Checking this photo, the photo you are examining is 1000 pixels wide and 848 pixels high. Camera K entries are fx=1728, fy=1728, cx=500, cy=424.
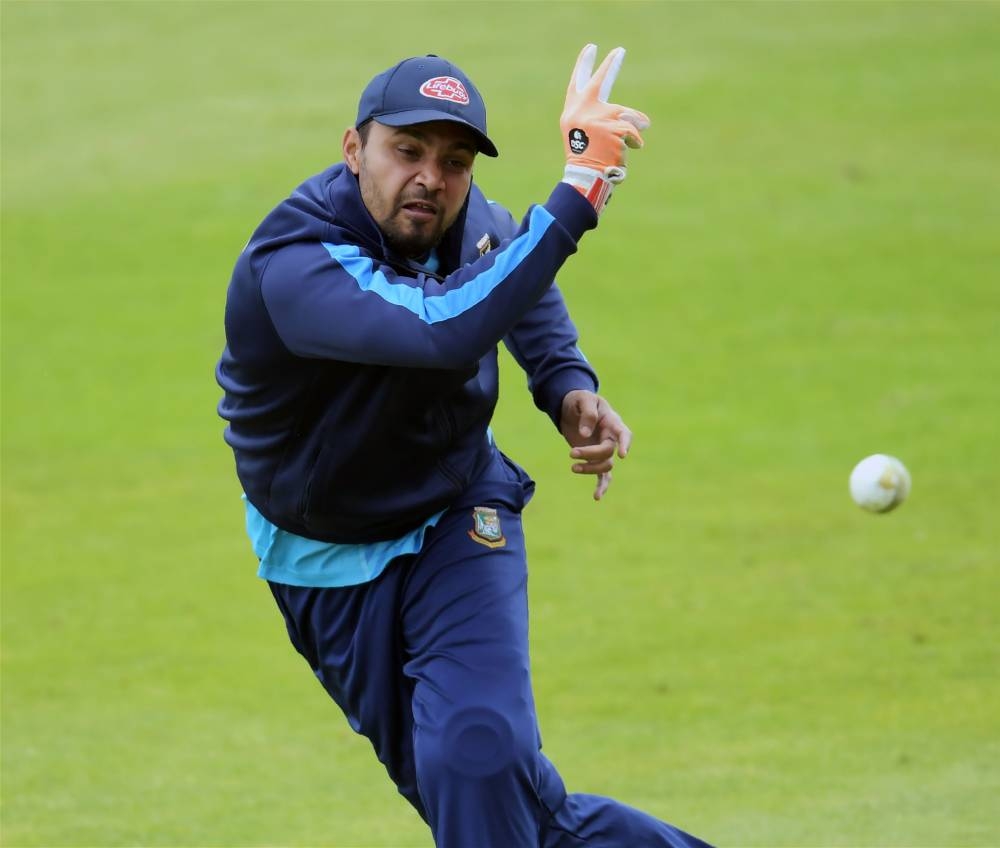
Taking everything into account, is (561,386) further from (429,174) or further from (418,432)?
(429,174)

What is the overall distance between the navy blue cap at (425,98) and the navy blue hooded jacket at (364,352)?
23 centimetres

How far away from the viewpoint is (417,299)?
4332 millimetres

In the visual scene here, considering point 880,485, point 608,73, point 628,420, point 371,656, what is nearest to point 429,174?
point 608,73

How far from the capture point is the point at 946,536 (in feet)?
38.0

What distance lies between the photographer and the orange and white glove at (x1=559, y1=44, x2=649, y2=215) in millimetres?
4410


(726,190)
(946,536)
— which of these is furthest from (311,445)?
(726,190)

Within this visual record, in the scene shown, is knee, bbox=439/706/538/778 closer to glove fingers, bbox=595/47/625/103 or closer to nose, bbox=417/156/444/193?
nose, bbox=417/156/444/193

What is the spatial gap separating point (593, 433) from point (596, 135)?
1072 millimetres

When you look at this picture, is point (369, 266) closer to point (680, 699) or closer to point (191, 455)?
point (680, 699)

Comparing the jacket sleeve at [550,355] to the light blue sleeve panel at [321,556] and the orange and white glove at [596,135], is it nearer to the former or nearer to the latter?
the light blue sleeve panel at [321,556]

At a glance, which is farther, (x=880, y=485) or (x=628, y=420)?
(x=628, y=420)

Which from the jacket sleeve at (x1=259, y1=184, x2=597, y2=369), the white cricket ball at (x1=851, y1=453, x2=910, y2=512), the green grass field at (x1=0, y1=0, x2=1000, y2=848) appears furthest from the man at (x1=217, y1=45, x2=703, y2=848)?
the white cricket ball at (x1=851, y1=453, x2=910, y2=512)

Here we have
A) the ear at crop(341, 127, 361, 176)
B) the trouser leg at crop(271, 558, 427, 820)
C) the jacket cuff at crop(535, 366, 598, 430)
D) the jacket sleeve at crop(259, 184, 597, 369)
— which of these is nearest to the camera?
the jacket sleeve at crop(259, 184, 597, 369)

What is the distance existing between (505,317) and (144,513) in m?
8.66
